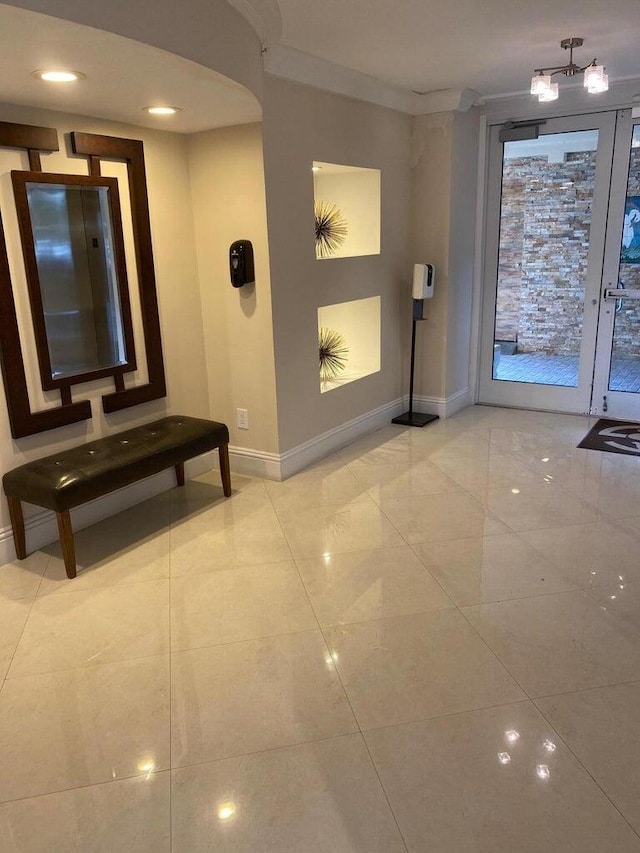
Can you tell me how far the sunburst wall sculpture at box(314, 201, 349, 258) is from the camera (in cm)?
461

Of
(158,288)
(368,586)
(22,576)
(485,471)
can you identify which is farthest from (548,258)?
(22,576)

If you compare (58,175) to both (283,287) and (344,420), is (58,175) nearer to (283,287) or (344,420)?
(283,287)

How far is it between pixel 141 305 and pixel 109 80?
4.30ft

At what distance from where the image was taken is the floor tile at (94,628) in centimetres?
237

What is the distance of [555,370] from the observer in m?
5.37

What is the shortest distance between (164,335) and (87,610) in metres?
1.73

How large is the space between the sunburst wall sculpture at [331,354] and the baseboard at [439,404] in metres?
0.77

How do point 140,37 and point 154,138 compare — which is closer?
point 140,37

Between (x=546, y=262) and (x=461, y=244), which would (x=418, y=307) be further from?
(x=546, y=262)

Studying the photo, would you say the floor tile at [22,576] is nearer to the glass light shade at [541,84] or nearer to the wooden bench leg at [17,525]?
the wooden bench leg at [17,525]

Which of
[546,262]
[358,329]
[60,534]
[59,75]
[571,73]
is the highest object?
[571,73]

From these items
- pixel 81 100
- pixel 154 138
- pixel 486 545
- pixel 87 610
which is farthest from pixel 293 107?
pixel 87 610

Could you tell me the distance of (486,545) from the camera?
3143 mm

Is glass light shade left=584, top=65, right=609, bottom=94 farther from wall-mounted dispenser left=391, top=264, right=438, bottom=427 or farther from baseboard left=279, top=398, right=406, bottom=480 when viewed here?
baseboard left=279, top=398, right=406, bottom=480
